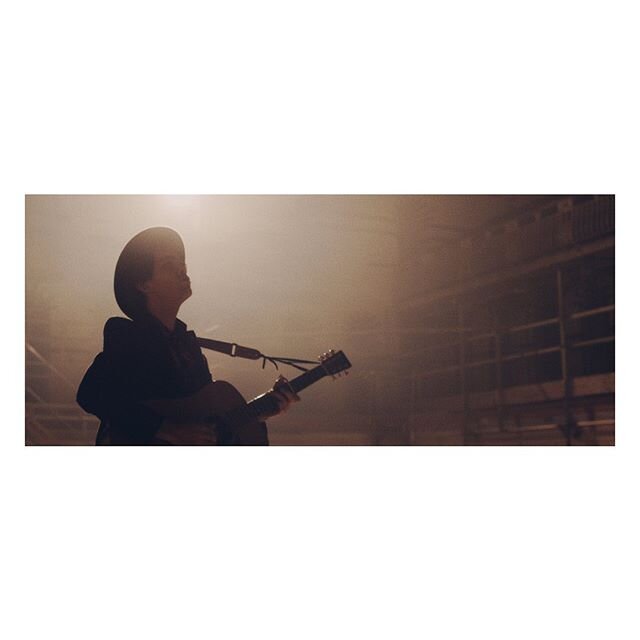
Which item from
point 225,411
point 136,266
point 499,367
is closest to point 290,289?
point 225,411

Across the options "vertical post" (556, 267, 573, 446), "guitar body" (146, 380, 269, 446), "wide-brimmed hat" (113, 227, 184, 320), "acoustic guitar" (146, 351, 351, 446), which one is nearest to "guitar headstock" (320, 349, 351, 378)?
"acoustic guitar" (146, 351, 351, 446)

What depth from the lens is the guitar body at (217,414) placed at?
7789 mm

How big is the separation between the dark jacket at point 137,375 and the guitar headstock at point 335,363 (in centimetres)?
68

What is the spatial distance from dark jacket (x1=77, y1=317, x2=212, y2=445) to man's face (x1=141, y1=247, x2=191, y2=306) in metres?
0.14

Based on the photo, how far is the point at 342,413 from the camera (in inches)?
307

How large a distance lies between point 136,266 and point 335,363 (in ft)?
4.23

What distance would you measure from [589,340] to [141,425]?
264 cm

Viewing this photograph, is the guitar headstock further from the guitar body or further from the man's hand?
the guitar body

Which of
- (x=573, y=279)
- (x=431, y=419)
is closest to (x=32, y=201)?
(x=431, y=419)

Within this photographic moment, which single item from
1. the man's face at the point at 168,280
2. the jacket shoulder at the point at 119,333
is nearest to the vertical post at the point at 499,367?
the man's face at the point at 168,280

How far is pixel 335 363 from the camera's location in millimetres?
7844

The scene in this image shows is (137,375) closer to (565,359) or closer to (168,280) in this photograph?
(168,280)

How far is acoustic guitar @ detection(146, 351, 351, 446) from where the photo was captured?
7.79m
